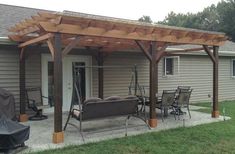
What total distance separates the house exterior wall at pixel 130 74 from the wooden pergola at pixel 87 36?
0.46 m

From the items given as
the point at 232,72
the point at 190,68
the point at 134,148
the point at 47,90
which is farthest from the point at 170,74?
the point at 134,148

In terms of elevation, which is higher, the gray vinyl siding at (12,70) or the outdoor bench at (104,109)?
the gray vinyl siding at (12,70)

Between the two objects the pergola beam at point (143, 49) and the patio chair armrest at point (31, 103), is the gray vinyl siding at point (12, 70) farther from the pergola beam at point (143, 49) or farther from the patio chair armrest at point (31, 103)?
the pergola beam at point (143, 49)

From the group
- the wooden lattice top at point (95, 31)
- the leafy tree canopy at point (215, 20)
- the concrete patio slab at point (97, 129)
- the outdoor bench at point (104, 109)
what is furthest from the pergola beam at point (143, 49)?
the leafy tree canopy at point (215, 20)

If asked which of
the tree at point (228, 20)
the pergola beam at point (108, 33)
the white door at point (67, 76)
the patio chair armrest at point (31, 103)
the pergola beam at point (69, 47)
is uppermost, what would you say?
the tree at point (228, 20)

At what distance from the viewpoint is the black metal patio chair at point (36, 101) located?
831 centimetres

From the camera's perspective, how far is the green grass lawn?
5352 mm

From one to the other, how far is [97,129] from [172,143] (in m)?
1.96

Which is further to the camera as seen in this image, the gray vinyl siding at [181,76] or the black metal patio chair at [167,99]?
the gray vinyl siding at [181,76]

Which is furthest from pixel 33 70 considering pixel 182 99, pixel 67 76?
pixel 182 99

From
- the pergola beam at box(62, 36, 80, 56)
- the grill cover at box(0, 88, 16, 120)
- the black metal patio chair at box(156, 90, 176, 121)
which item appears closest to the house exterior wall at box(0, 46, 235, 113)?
the grill cover at box(0, 88, 16, 120)

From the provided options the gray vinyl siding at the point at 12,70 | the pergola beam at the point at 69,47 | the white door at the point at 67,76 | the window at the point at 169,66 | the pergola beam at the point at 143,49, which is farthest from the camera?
the window at the point at 169,66

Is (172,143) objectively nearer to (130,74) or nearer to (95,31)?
(95,31)

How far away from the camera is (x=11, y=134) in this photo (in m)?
4.92
